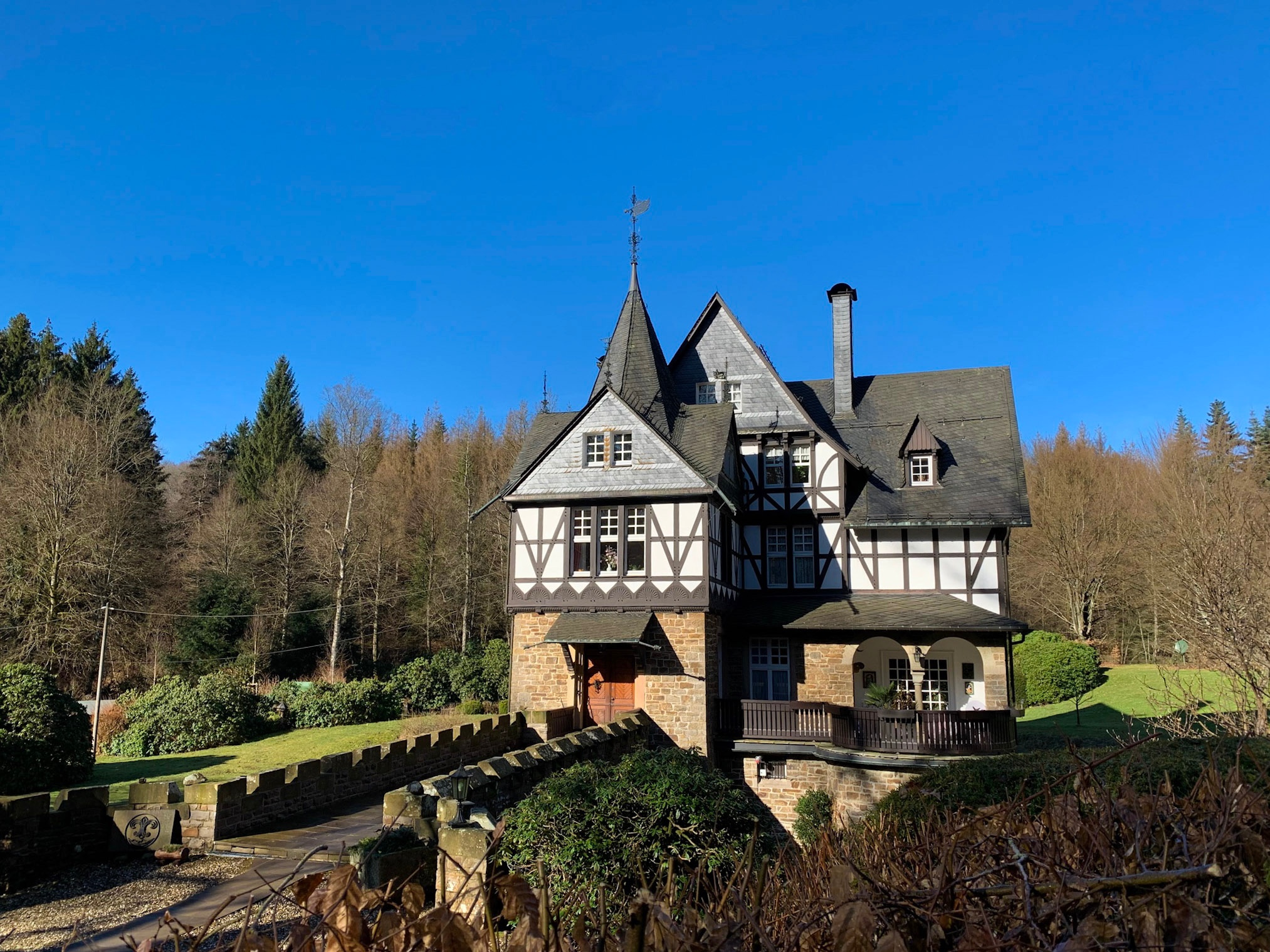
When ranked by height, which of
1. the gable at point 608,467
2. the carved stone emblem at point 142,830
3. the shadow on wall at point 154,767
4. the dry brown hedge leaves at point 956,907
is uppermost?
the gable at point 608,467

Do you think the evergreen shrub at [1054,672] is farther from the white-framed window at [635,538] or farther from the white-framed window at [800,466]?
the white-framed window at [635,538]

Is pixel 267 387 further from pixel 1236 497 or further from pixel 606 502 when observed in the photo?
pixel 1236 497

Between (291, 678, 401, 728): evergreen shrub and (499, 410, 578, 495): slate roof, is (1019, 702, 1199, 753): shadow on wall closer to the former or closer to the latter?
(499, 410, 578, 495): slate roof

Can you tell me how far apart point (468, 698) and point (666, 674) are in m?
12.3

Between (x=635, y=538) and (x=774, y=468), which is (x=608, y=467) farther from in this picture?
(x=774, y=468)

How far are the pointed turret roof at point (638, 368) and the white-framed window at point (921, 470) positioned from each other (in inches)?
241

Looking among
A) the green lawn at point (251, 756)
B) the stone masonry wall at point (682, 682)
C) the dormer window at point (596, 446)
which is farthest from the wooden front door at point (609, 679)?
the green lawn at point (251, 756)

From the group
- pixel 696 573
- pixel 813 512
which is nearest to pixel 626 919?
pixel 696 573

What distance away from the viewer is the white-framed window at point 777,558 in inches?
928

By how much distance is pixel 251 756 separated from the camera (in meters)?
22.2

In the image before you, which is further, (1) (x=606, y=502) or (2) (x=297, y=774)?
(1) (x=606, y=502)

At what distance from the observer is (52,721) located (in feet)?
56.8

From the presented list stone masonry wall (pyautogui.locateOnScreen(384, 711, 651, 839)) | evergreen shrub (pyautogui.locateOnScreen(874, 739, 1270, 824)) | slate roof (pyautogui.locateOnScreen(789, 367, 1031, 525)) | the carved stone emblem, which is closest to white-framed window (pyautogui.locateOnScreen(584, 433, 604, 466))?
stone masonry wall (pyautogui.locateOnScreen(384, 711, 651, 839))

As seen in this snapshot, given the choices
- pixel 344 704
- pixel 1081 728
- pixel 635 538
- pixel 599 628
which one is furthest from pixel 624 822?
pixel 1081 728
